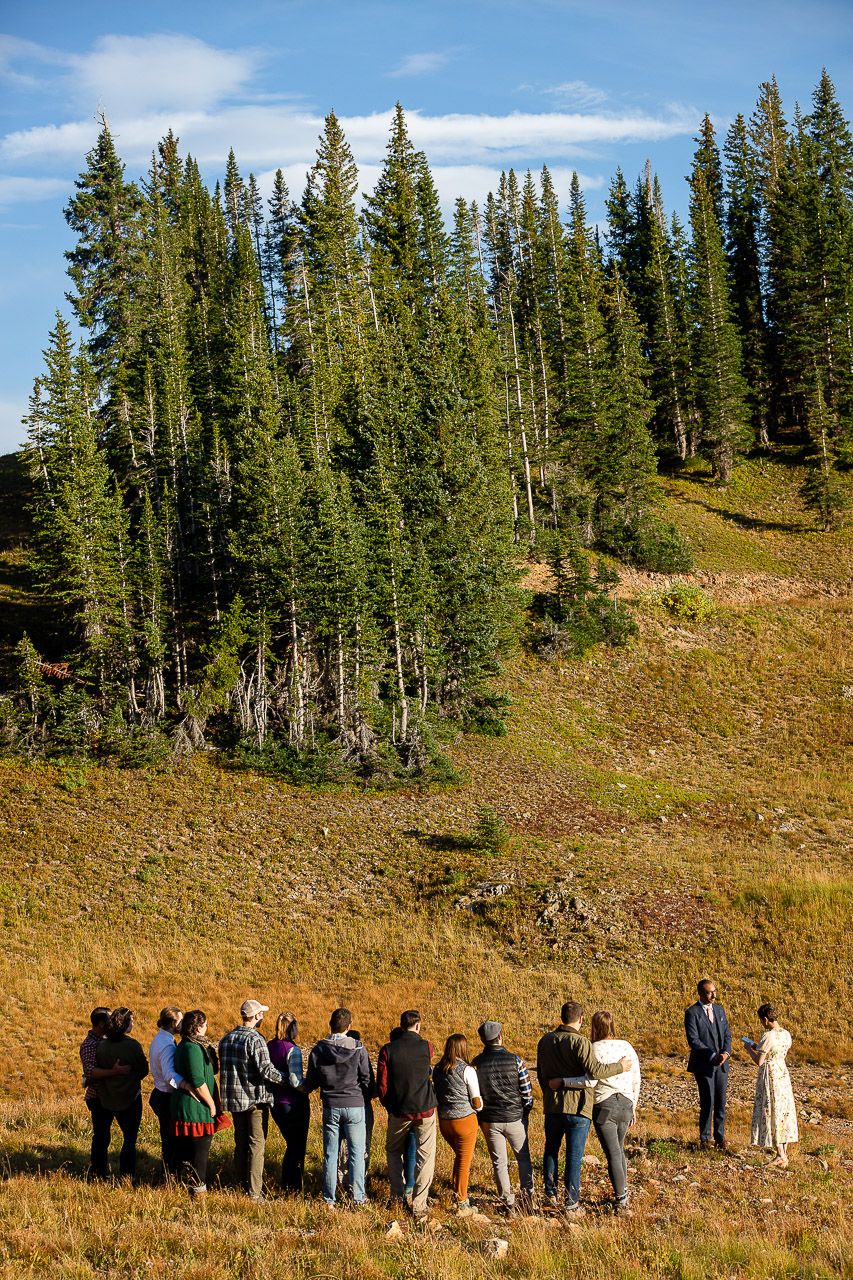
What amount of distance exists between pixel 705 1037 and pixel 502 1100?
3426 mm

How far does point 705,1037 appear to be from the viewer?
32.5 ft

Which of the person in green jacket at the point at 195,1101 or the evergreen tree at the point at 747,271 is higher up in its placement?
the evergreen tree at the point at 747,271

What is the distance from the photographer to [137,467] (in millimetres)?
39781

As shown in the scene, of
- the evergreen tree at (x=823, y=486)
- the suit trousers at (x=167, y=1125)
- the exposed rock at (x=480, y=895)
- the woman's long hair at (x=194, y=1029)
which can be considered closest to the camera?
the woman's long hair at (x=194, y=1029)

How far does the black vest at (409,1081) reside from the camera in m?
7.55

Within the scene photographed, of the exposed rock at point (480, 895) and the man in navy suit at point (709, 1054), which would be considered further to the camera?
the exposed rock at point (480, 895)

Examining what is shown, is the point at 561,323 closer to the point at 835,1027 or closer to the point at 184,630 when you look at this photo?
the point at 184,630

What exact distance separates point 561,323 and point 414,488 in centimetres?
3137

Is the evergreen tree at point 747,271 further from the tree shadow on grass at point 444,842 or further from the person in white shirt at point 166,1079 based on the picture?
the person in white shirt at point 166,1079

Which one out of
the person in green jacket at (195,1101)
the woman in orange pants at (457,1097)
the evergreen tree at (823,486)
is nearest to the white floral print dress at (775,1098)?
the woman in orange pants at (457,1097)

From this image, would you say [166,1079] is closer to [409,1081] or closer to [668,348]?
[409,1081]

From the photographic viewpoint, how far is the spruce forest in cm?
3053

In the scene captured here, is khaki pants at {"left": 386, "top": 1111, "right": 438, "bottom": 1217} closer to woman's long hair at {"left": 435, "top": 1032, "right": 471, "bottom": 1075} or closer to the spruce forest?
woman's long hair at {"left": 435, "top": 1032, "right": 471, "bottom": 1075}

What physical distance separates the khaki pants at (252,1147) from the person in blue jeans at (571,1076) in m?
2.82
